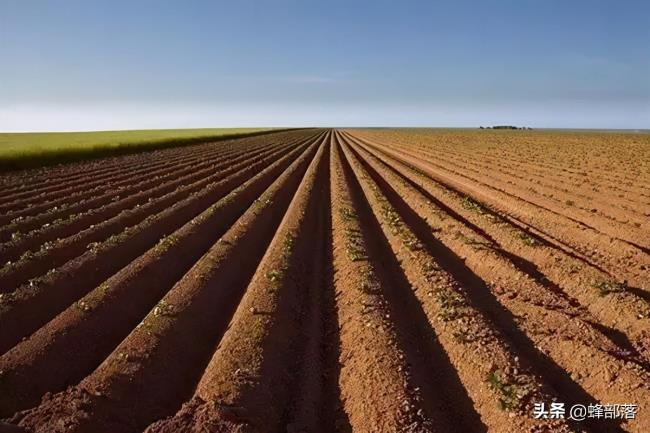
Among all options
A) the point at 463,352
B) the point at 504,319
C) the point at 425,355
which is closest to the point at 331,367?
the point at 425,355

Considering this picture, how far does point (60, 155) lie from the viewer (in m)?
34.1

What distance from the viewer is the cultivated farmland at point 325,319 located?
5.61m

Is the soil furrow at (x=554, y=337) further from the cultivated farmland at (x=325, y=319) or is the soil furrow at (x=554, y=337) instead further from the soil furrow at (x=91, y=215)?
the soil furrow at (x=91, y=215)

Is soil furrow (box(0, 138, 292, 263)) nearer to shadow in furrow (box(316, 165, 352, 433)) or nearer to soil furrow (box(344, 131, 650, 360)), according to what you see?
shadow in furrow (box(316, 165, 352, 433))

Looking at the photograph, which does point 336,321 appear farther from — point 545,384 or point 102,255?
point 102,255

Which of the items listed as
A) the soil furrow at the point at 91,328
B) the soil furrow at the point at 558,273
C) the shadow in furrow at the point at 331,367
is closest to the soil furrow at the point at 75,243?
the soil furrow at the point at 91,328

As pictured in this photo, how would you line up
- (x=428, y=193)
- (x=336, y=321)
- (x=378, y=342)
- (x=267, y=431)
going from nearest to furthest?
(x=267, y=431) → (x=378, y=342) → (x=336, y=321) → (x=428, y=193)

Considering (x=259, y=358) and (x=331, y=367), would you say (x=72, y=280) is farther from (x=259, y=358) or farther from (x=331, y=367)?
(x=331, y=367)

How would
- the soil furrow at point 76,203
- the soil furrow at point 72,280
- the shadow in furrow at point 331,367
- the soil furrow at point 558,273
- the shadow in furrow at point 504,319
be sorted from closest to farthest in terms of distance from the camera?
the shadow in furrow at point 331,367 < the shadow in furrow at point 504,319 < the soil furrow at point 558,273 < the soil furrow at point 72,280 < the soil furrow at point 76,203

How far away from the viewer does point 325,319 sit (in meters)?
8.20

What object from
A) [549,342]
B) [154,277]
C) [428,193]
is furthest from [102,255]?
[428,193]

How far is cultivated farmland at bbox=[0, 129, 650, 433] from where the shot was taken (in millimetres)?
5605

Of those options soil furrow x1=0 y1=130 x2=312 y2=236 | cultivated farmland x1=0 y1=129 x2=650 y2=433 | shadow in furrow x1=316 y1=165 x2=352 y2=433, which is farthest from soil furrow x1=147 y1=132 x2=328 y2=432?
soil furrow x1=0 y1=130 x2=312 y2=236

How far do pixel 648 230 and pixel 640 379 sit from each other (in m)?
8.16
